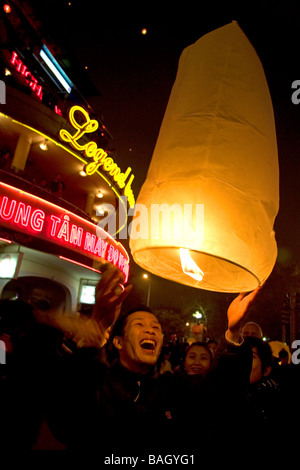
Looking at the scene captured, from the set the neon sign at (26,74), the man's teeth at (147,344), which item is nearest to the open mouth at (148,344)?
the man's teeth at (147,344)

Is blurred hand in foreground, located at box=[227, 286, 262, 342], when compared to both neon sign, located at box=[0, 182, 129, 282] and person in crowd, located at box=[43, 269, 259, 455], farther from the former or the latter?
neon sign, located at box=[0, 182, 129, 282]

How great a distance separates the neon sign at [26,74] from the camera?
15.0 meters

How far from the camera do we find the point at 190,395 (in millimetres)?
2539

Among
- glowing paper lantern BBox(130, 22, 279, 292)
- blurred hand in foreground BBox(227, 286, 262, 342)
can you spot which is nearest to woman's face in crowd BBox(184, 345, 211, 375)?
blurred hand in foreground BBox(227, 286, 262, 342)

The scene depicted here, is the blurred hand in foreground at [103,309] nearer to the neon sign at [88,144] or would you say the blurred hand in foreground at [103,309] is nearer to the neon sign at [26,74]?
the neon sign at [88,144]

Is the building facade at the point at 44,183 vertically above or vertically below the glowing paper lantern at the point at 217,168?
above

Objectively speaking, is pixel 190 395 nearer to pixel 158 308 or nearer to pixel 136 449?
pixel 136 449

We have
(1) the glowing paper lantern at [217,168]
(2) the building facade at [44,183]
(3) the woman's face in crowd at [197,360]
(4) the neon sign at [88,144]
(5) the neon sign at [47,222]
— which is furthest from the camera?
(4) the neon sign at [88,144]

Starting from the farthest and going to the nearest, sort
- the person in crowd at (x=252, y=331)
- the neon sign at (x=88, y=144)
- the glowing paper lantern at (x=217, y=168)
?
1. the neon sign at (x=88, y=144)
2. the person in crowd at (x=252, y=331)
3. the glowing paper lantern at (x=217, y=168)

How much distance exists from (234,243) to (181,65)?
51.3 inches

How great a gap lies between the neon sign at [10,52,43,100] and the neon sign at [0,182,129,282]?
7272mm

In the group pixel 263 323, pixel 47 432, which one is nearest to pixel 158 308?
pixel 263 323

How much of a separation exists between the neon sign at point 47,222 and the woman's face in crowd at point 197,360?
4862mm

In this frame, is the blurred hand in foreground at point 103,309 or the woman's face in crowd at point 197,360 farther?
the woman's face in crowd at point 197,360
